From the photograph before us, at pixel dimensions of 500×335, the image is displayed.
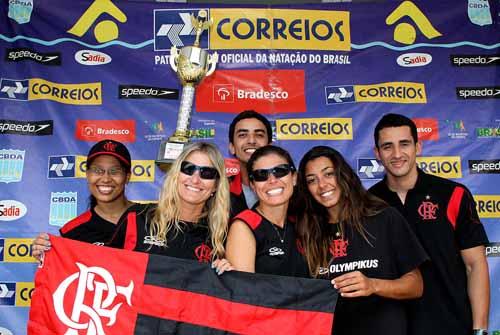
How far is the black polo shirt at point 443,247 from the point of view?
98.1 inches

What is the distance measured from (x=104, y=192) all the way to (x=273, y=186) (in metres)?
0.91

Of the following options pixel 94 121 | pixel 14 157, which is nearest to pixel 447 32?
pixel 94 121

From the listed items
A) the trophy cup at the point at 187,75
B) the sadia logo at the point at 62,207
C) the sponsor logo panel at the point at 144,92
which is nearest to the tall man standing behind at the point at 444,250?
the trophy cup at the point at 187,75

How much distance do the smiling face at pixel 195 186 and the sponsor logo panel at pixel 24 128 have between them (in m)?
2.03

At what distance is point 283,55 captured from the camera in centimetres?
402

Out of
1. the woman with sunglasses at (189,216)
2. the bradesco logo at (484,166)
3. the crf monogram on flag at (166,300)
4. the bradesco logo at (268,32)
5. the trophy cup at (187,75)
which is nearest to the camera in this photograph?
the crf monogram on flag at (166,300)

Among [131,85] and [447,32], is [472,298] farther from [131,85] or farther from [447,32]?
[131,85]

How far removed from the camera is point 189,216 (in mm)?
2186

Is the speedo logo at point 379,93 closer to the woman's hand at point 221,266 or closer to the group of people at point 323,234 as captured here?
the group of people at point 323,234

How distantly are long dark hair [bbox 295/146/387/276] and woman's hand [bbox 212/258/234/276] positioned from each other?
0.35 metres

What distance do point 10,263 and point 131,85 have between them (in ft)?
5.02

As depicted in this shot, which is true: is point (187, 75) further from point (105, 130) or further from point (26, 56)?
point (26, 56)

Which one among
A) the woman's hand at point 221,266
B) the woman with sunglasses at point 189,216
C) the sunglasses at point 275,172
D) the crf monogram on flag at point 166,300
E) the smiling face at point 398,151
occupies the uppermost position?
the smiling face at point 398,151

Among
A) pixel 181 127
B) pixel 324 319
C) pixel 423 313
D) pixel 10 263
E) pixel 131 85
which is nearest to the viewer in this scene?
pixel 324 319
